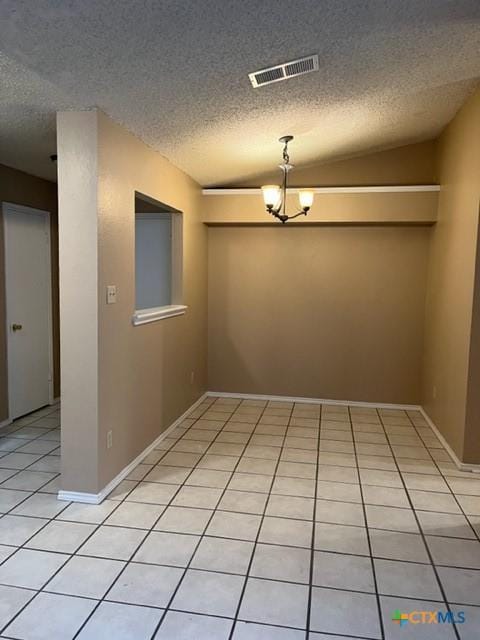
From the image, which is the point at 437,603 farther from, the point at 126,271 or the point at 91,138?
the point at 91,138

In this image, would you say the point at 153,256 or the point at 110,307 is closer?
the point at 110,307

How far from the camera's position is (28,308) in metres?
4.51

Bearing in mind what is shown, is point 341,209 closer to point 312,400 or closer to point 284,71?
point 312,400

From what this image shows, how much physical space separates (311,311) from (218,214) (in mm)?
1460

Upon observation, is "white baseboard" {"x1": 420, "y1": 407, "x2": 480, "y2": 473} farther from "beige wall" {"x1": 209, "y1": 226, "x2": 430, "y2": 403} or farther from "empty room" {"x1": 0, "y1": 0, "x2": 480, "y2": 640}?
"beige wall" {"x1": 209, "y1": 226, "x2": 430, "y2": 403}

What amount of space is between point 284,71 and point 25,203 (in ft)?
9.51

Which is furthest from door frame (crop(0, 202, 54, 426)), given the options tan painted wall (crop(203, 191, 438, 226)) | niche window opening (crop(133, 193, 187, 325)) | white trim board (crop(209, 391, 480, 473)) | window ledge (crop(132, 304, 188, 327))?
white trim board (crop(209, 391, 480, 473))

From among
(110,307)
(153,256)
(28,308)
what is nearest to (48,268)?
(28,308)

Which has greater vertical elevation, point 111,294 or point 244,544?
point 111,294

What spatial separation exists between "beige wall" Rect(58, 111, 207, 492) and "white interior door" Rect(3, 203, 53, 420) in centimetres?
146

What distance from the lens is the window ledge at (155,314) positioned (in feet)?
11.1

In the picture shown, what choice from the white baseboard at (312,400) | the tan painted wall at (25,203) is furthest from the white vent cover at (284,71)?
the white baseboard at (312,400)

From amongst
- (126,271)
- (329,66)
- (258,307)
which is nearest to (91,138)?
(126,271)

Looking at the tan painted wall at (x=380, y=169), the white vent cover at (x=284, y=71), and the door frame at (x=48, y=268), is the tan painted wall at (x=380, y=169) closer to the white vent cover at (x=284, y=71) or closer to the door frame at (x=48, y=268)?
the white vent cover at (x=284, y=71)
